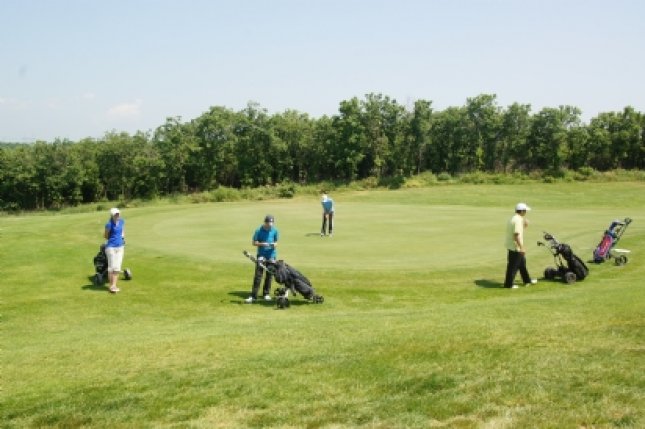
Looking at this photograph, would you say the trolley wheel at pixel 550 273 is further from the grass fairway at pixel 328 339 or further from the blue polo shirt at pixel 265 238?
the blue polo shirt at pixel 265 238

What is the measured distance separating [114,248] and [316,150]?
6988 cm

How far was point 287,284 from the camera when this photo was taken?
14.7 metres

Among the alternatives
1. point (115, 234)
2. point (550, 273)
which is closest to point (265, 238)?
point (115, 234)

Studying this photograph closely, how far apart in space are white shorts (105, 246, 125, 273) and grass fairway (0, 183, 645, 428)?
71 cm

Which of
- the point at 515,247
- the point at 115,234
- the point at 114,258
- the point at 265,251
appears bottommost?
the point at 114,258

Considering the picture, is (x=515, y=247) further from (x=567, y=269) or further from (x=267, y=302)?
(x=267, y=302)

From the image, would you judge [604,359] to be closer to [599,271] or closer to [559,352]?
[559,352]

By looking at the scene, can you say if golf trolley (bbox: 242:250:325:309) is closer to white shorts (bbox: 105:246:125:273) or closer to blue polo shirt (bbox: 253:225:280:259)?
blue polo shirt (bbox: 253:225:280:259)

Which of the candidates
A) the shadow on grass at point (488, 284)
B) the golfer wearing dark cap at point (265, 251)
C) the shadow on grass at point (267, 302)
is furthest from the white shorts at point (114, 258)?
the shadow on grass at point (488, 284)

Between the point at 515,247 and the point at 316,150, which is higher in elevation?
the point at 316,150

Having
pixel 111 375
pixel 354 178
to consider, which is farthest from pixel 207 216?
pixel 354 178

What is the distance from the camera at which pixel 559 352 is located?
7.72 meters

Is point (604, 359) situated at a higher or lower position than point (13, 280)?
higher

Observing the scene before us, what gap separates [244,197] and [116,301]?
159 ft
